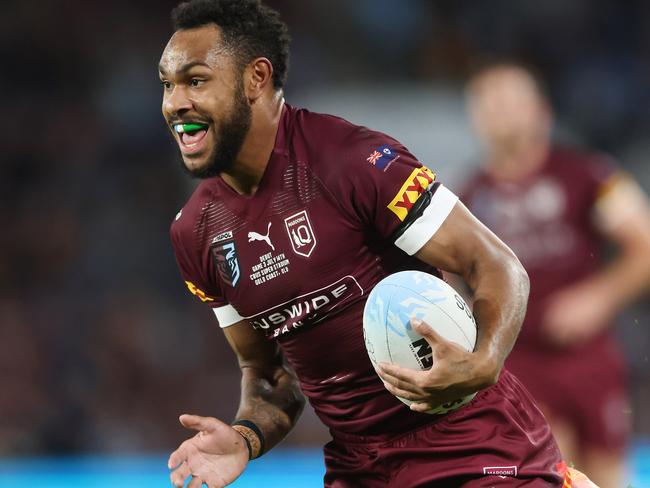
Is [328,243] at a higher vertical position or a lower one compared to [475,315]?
higher

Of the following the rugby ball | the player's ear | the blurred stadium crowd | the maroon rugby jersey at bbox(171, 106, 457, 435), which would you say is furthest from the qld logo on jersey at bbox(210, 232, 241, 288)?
the blurred stadium crowd

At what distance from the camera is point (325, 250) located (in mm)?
3180

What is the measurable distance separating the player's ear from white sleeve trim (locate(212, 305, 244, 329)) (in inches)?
28.5

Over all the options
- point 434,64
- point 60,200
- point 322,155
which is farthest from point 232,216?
point 434,64

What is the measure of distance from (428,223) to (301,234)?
398 millimetres

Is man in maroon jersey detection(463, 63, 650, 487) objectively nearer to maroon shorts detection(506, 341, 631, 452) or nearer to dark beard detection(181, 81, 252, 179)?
maroon shorts detection(506, 341, 631, 452)

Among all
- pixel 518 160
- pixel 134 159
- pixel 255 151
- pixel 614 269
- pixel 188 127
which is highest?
pixel 134 159

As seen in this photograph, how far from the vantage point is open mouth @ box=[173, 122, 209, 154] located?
3.27 meters

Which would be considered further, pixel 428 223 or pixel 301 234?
pixel 301 234

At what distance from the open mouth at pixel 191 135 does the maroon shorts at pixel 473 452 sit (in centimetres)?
104

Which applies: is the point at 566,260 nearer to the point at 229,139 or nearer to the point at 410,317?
the point at 229,139

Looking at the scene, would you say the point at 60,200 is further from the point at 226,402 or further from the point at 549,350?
the point at 549,350

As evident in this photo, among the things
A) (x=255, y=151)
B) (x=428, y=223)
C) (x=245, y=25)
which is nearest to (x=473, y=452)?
(x=428, y=223)

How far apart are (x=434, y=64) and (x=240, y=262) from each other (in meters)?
8.81
